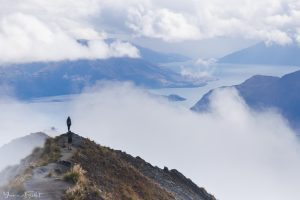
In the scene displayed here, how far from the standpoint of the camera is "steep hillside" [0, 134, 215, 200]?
4094 centimetres

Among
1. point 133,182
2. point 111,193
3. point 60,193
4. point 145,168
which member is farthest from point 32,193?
point 145,168

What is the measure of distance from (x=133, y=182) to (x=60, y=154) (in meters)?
9.34

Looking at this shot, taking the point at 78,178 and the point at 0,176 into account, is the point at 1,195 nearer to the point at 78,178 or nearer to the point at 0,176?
the point at 78,178

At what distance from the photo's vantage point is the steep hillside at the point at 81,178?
40.9 m

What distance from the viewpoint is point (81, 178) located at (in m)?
44.5

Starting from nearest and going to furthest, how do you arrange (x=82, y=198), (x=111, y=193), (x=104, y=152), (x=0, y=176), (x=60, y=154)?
(x=82, y=198), (x=111, y=193), (x=60, y=154), (x=104, y=152), (x=0, y=176)

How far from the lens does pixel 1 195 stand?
3909cm

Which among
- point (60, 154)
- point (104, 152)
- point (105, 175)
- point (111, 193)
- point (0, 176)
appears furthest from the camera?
point (0, 176)
